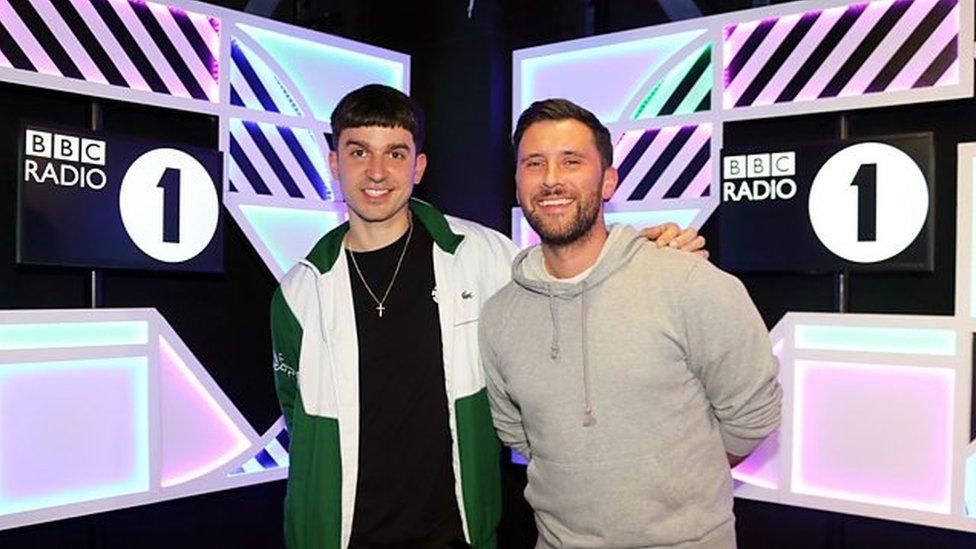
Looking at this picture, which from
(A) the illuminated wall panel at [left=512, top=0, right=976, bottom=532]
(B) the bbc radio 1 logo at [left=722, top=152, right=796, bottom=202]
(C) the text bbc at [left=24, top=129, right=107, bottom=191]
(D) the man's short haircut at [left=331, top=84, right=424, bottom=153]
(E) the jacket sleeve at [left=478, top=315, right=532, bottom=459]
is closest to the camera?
(E) the jacket sleeve at [left=478, top=315, right=532, bottom=459]

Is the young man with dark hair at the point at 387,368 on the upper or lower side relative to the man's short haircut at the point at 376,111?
lower

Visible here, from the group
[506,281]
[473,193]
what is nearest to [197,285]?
[473,193]

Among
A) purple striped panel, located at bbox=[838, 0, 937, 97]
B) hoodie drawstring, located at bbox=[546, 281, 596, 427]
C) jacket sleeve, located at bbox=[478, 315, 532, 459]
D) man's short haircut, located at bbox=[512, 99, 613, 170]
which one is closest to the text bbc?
jacket sleeve, located at bbox=[478, 315, 532, 459]

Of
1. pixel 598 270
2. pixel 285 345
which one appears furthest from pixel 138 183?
pixel 598 270

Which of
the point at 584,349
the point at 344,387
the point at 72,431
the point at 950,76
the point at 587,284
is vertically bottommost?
the point at 72,431

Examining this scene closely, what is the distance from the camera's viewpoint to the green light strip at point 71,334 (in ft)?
9.58

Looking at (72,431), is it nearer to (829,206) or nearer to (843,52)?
(829,206)

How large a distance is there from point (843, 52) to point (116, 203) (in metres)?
2.68

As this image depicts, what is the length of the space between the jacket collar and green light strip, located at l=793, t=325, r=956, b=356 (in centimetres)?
154

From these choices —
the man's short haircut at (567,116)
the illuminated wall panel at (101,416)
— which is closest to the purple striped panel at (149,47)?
the illuminated wall panel at (101,416)

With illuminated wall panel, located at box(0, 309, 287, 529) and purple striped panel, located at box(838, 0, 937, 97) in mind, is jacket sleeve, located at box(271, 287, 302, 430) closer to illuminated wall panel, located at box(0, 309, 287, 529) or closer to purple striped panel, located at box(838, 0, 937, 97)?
illuminated wall panel, located at box(0, 309, 287, 529)

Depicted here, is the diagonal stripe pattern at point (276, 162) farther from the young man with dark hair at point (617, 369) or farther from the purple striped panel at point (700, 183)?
the young man with dark hair at point (617, 369)

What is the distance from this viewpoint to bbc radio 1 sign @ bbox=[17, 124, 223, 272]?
2.91m

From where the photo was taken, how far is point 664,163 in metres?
3.68
